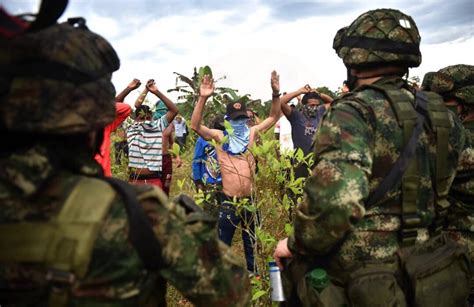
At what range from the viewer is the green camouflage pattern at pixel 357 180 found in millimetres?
1678

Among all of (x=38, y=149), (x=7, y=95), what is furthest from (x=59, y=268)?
(x=7, y=95)

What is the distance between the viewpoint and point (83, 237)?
3.58 ft

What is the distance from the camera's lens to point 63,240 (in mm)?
1090

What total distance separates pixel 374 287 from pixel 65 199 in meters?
1.30

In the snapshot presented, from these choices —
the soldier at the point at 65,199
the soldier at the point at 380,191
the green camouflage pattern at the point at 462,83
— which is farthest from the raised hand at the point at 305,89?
the soldier at the point at 65,199

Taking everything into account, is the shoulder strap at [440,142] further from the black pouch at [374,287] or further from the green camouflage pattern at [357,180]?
the black pouch at [374,287]

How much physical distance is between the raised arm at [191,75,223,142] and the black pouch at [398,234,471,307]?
7.05ft

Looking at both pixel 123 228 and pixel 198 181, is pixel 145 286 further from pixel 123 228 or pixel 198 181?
pixel 198 181

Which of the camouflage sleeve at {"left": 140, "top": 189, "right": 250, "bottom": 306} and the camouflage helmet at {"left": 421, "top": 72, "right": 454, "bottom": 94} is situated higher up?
the camouflage helmet at {"left": 421, "top": 72, "right": 454, "bottom": 94}

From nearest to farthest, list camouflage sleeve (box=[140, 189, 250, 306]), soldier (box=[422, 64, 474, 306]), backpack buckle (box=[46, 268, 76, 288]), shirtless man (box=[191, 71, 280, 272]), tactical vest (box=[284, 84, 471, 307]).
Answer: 1. backpack buckle (box=[46, 268, 76, 288])
2. camouflage sleeve (box=[140, 189, 250, 306])
3. tactical vest (box=[284, 84, 471, 307])
4. soldier (box=[422, 64, 474, 306])
5. shirtless man (box=[191, 71, 280, 272])

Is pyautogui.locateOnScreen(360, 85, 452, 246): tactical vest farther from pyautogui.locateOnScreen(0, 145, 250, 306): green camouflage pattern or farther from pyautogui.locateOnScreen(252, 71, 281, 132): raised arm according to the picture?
pyautogui.locateOnScreen(252, 71, 281, 132): raised arm

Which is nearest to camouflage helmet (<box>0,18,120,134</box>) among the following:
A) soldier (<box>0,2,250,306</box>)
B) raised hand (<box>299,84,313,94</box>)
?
soldier (<box>0,2,250,306</box>)

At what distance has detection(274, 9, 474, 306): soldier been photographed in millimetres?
1721

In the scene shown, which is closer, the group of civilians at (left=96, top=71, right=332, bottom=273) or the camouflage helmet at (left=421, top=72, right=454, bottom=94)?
the camouflage helmet at (left=421, top=72, right=454, bottom=94)
